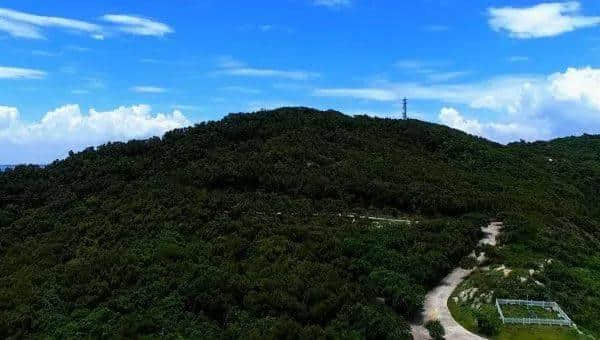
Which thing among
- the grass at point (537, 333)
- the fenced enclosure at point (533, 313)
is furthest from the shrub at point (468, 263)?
the grass at point (537, 333)

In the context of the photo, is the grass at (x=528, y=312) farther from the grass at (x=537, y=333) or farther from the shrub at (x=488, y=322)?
the grass at (x=537, y=333)

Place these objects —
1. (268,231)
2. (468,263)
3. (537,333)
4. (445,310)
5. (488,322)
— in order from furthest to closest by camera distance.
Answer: (268,231) < (468,263) < (445,310) < (488,322) < (537,333)

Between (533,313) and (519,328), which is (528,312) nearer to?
(533,313)

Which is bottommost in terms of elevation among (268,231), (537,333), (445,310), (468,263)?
(537,333)

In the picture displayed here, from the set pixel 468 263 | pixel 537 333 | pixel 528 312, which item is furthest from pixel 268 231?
pixel 537 333

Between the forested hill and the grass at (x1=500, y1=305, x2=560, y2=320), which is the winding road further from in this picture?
the grass at (x1=500, y1=305, x2=560, y2=320)

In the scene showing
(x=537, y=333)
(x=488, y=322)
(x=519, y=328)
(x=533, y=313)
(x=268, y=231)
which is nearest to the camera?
(x=537, y=333)

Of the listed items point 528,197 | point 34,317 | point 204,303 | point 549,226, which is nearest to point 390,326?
point 204,303
